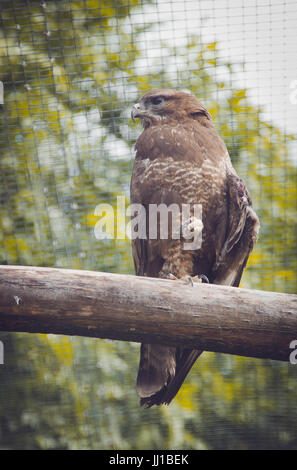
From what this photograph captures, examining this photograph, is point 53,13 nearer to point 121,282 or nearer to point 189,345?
point 121,282

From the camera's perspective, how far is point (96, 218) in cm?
289

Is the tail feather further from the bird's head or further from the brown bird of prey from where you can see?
the bird's head

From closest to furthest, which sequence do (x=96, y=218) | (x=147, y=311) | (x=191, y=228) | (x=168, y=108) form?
(x=147, y=311) → (x=191, y=228) → (x=168, y=108) → (x=96, y=218)

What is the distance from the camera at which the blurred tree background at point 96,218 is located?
9.11ft

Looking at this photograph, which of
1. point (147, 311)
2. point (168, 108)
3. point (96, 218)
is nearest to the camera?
point (147, 311)

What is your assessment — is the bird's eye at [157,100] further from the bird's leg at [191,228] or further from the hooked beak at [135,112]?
the bird's leg at [191,228]

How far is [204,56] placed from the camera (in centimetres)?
286

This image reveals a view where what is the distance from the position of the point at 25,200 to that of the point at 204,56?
1388 mm

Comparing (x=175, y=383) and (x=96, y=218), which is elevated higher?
(x=96, y=218)

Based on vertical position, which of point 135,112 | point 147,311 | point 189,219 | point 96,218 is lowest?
point 96,218

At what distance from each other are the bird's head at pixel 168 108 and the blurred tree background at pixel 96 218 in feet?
1.66

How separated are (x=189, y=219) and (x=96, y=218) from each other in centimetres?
98

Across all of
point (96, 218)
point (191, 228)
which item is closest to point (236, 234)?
point (191, 228)

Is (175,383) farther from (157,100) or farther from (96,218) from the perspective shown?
(157,100)
